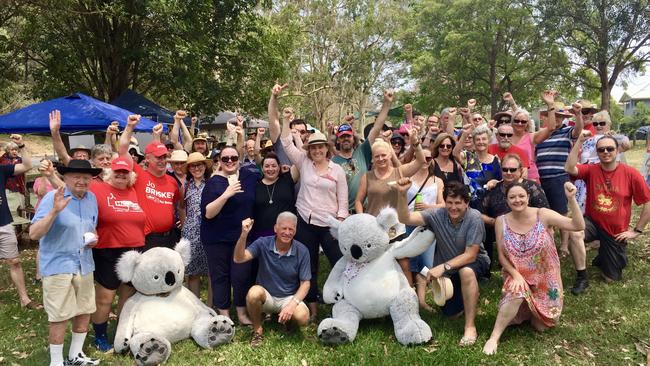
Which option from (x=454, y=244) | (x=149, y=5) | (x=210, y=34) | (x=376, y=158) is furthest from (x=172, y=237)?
(x=210, y=34)

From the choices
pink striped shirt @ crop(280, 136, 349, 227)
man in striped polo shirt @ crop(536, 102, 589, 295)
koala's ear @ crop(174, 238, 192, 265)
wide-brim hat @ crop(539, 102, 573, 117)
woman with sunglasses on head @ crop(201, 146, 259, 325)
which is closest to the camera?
koala's ear @ crop(174, 238, 192, 265)

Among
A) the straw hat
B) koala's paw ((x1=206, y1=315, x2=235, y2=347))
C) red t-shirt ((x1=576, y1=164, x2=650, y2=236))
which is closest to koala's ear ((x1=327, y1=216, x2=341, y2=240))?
koala's paw ((x1=206, y1=315, x2=235, y2=347))

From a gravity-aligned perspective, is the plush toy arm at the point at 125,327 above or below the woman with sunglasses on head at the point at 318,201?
below

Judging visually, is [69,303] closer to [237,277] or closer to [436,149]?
[237,277]

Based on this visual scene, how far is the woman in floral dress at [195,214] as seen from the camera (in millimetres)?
5418

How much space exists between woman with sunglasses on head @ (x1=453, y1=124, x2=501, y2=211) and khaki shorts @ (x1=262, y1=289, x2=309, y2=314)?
2520 mm

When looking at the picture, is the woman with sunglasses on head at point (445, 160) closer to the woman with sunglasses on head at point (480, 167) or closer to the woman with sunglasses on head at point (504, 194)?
the woman with sunglasses on head at point (480, 167)

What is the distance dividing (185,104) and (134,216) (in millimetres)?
11906

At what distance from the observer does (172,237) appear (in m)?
5.30

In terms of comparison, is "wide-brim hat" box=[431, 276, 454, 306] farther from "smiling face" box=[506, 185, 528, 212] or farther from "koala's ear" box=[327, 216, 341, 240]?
"koala's ear" box=[327, 216, 341, 240]

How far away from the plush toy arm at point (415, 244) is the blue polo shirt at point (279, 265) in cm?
95

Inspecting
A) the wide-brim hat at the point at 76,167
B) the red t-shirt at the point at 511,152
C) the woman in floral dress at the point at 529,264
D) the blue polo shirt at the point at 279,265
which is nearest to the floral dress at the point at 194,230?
the blue polo shirt at the point at 279,265

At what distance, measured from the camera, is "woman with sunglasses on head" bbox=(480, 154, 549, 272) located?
5109mm

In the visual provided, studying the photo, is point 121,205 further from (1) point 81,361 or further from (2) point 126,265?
(1) point 81,361
